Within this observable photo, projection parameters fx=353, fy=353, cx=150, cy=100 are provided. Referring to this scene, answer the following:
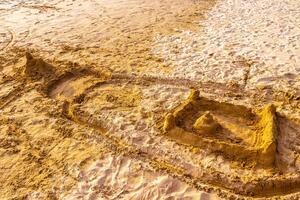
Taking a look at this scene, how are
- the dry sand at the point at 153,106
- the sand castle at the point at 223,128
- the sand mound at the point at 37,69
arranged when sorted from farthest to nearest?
the sand mound at the point at 37,69 < the sand castle at the point at 223,128 < the dry sand at the point at 153,106

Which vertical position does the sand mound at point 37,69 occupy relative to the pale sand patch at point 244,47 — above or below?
below

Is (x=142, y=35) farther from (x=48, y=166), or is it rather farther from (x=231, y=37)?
(x=48, y=166)

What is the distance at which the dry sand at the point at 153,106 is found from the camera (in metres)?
3.45

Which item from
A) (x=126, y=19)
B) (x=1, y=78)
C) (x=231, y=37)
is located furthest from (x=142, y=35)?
(x=1, y=78)

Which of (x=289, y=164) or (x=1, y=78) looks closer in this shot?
(x=289, y=164)

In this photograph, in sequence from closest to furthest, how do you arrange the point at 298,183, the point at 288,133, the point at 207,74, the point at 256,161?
the point at 298,183 → the point at 256,161 → the point at 288,133 → the point at 207,74

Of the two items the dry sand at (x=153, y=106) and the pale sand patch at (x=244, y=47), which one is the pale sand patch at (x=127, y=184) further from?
the pale sand patch at (x=244, y=47)

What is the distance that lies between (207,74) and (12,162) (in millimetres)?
2842

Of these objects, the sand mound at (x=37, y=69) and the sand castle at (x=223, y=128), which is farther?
the sand mound at (x=37, y=69)

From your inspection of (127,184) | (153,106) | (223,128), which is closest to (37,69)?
(153,106)

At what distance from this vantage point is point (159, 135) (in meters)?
3.98

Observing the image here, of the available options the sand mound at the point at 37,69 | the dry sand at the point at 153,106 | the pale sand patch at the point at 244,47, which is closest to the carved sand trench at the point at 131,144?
the dry sand at the point at 153,106

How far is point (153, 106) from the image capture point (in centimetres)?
447

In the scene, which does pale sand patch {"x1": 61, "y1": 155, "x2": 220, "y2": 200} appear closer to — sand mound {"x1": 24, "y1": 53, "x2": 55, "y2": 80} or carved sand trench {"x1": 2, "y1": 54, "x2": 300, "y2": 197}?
carved sand trench {"x1": 2, "y1": 54, "x2": 300, "y2": 197}
